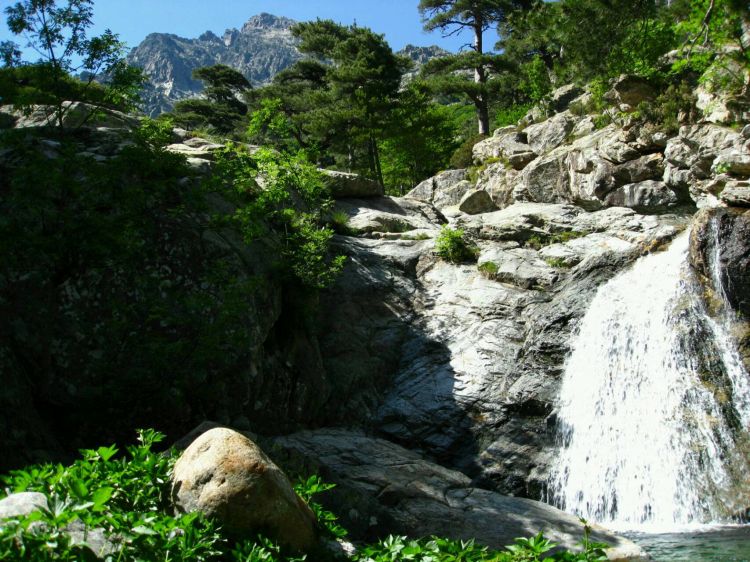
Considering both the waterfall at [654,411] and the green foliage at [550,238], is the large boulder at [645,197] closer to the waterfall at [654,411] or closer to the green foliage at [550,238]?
the green foliage at [550,238]

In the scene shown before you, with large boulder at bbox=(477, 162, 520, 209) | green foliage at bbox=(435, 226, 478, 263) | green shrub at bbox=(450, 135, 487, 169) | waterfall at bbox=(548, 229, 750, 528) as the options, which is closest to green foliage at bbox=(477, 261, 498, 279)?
green foliage at bbox=(435, 226, 478, 263)

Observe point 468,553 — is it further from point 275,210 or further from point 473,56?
point 473,56

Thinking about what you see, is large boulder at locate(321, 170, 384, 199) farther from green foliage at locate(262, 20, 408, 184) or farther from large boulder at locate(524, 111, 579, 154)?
large boulder at locate(524, 111, 579, 154)

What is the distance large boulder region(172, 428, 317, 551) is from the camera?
4465mm

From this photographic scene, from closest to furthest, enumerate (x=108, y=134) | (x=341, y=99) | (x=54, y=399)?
1. (x=54, y=399)
2. (x=108, y=134)
3. (x=341, y=99)

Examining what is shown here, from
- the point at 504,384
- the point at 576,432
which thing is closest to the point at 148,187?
the point at 504,384

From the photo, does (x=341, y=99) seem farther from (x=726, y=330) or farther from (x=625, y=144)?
(x=726, y=330)

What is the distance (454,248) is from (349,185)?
6099 mm

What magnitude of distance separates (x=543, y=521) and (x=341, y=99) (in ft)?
70.9

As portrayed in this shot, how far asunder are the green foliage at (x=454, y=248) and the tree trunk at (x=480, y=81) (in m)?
15.1

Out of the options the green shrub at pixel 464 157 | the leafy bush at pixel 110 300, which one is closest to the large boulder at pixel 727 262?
the leafy bush at pixel 110 300

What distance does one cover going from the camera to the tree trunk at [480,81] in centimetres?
3005

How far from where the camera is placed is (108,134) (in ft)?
38.8

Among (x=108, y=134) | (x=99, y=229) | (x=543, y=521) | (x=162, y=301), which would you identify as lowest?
(x=543, y=521)
